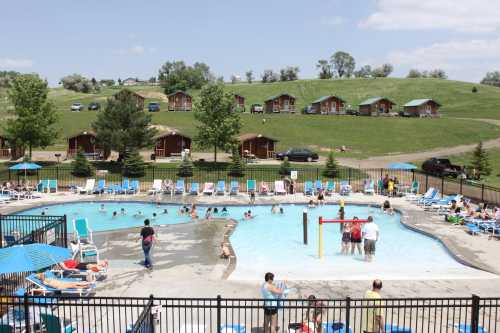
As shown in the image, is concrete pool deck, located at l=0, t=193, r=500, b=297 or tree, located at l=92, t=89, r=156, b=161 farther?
tree, located at l=92, t=89, r=156, b=161

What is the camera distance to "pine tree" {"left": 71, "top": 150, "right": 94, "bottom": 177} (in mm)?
37312

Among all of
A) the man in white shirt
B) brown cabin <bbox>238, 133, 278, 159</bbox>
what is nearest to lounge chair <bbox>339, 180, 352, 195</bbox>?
the man in white shirt

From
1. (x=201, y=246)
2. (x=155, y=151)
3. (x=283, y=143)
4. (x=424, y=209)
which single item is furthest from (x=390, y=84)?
(x=201, y=246)

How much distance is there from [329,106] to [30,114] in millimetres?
56328

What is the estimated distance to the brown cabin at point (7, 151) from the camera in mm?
46562

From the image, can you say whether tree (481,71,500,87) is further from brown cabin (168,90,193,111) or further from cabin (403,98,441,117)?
brown cabin (168,90,193,111)

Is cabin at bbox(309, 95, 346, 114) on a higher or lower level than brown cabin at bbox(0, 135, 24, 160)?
higher

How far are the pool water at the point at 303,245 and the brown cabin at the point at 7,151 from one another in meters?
21.5

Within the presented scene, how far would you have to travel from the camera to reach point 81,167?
37.4m

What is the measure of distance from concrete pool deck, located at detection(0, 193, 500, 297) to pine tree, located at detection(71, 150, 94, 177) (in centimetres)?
1771

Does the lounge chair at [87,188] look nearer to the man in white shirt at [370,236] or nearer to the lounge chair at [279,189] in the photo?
the lounge chair at [279,189]

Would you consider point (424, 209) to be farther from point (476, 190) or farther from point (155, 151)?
point (155, 151)

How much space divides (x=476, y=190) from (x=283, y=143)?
29.0m

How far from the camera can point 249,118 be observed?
245 ft
